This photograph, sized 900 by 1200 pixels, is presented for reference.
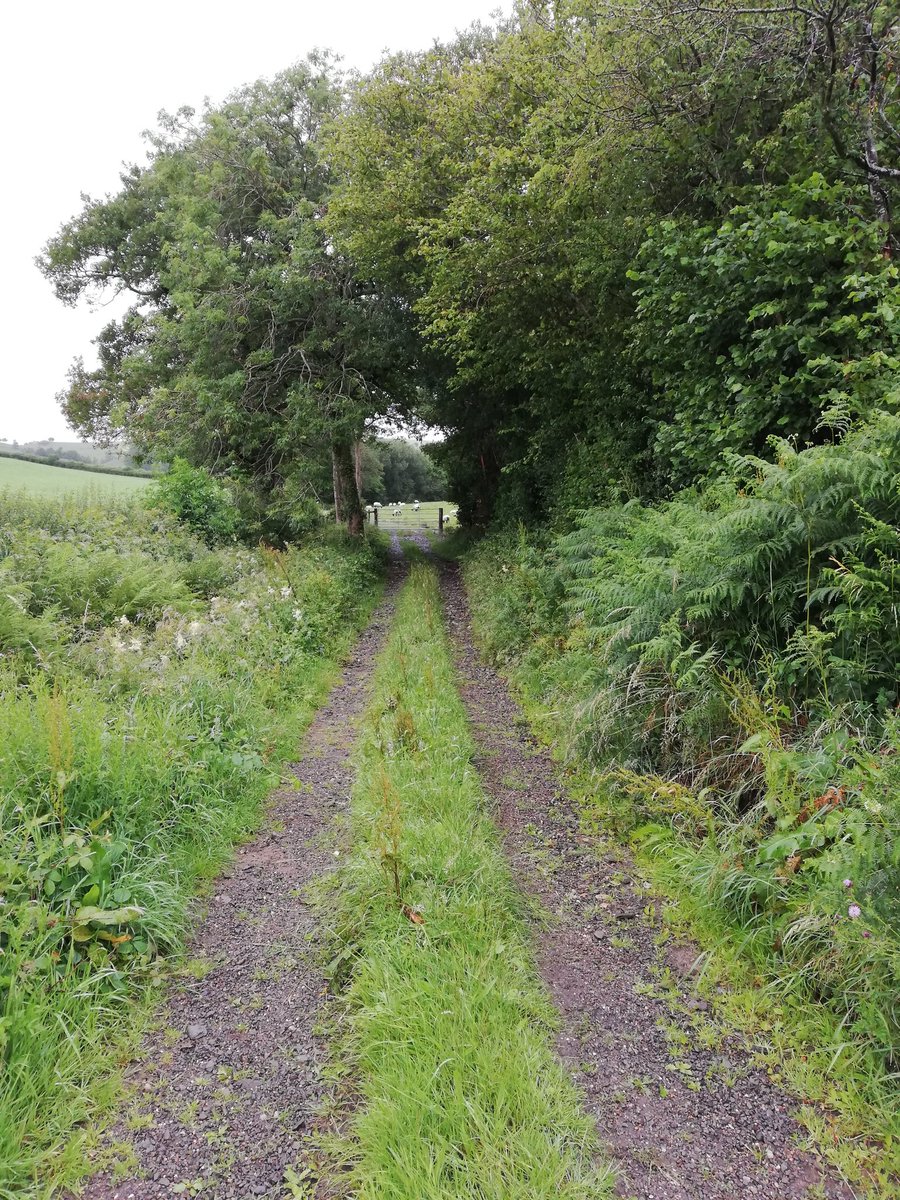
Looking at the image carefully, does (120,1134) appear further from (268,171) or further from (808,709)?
(268,171)

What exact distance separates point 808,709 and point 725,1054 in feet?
6.61

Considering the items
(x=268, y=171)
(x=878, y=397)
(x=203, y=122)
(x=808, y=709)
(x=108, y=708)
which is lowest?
(x=808, y=709)

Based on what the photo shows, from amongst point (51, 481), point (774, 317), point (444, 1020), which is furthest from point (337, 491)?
point (444, 1020)

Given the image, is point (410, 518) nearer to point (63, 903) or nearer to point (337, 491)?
point (337, 491)

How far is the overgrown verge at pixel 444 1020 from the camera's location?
2.08m

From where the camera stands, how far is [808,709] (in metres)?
3.79

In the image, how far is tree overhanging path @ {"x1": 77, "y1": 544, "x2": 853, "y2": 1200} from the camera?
2.17 metres

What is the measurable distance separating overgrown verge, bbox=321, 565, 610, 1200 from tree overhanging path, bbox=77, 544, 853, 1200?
146mm

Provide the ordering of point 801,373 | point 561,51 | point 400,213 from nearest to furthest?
point 801,373 → point 561,51 → point 400,213

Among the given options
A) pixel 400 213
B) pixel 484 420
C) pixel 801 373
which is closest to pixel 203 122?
pixel 400 213

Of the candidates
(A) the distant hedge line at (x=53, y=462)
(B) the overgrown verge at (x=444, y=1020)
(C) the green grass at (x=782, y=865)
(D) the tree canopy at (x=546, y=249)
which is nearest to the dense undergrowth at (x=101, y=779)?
(B) the overgrown verge at (x=444, y=1020)

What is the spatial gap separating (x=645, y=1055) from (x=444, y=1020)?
887mm

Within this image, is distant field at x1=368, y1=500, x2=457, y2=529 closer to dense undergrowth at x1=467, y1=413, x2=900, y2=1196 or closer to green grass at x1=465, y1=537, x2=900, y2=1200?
dense undergrowth at x1=467, y1=413, x2=900, y2=1196

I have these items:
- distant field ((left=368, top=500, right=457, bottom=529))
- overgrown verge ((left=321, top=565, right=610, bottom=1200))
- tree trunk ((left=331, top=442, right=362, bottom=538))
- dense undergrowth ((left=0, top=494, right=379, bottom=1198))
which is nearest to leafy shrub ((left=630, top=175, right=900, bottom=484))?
overgrown verge ((left=321, top=565, right=610, bottom=1200))
